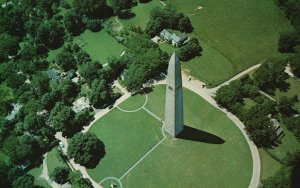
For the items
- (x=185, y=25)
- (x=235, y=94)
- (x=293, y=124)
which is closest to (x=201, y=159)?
(x=235, y=94)

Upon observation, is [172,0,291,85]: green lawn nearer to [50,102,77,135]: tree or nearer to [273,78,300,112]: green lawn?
[273,78,300,112]: green lawn

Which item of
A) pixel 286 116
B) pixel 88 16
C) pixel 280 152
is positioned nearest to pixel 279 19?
pixel 286 116

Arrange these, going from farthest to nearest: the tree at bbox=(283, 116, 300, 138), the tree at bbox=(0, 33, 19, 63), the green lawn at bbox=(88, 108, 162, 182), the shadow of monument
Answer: the tree at bbox=(0, 33, 19, 63) < the shadow of monument < the tree at bbox=(283, 116, 300, 138) < the green lawn at bbox=(88, 108, 162, 182)

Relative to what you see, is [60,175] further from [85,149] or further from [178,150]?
[178,150]

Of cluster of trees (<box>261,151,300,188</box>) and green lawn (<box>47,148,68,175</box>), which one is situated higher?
cluster of trees (<box>261,151,300,188</box>)

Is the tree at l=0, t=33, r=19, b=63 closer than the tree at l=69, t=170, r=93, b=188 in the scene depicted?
No

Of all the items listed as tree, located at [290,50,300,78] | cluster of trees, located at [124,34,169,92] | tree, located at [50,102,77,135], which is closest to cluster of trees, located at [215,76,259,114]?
tree, located at [290,50,300,78]
